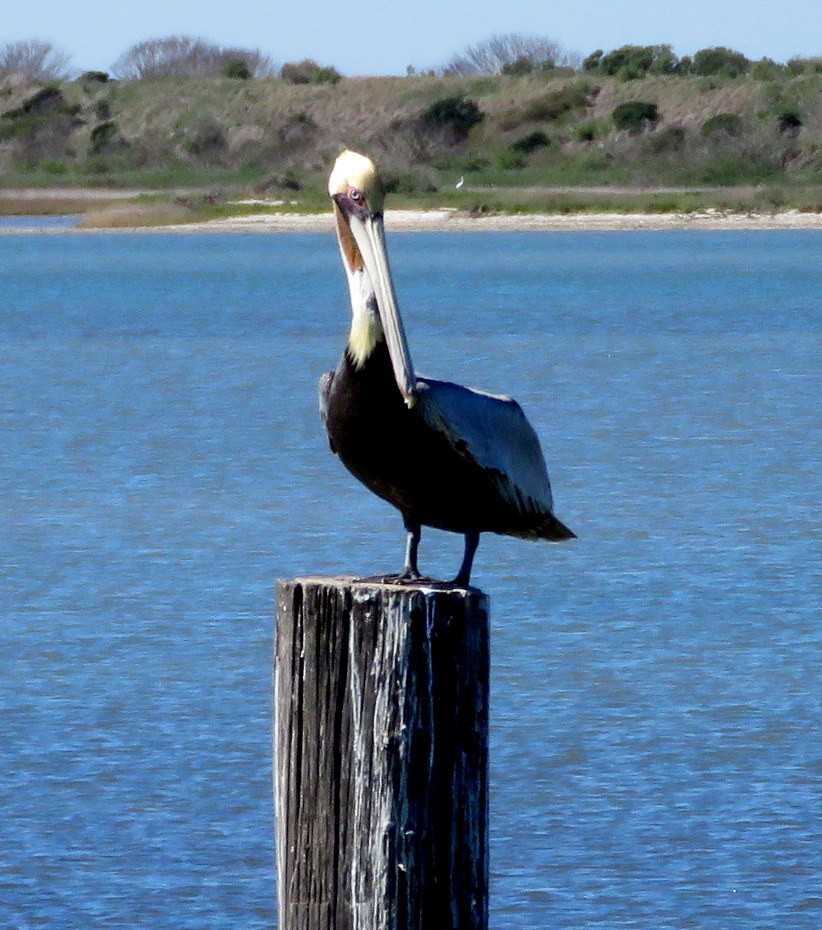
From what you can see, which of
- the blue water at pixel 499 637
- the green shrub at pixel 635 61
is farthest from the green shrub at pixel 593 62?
the blue water at pixel 499 637

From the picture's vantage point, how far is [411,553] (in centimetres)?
352

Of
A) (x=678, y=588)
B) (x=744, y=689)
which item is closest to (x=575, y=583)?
(x=678, y=588)

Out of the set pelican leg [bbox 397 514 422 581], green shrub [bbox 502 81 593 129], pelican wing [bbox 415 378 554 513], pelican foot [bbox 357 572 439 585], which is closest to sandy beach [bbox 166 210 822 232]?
green shrub [bbox 502 81 593 129]

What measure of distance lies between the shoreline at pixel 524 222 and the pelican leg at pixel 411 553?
42.7 m

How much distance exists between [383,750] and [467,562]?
61cm

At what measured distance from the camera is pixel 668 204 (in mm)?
48719

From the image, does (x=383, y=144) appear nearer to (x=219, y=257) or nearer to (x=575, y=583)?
(x=219, y=257)

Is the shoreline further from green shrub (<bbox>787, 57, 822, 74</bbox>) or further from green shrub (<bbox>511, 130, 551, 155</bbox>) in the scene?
green shrub (<bbox>787, 57, 822, 74</bbox>)

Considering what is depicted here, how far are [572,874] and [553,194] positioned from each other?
45006 millimetres

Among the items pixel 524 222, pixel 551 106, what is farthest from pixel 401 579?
pixel 551 106

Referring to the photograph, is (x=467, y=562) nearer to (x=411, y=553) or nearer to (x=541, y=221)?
(x=411, y=553)

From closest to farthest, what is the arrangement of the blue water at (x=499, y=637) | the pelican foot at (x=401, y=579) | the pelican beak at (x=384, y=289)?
the pelican foot at (x=401, y=579) < the pelican beak at (x=384, y=289) < the blue water at (x=499, y=637)

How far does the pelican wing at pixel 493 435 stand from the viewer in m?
3.46

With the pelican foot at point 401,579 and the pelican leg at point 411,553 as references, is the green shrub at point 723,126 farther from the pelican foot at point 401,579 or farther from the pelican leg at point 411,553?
the pelican foot at point 401,579
